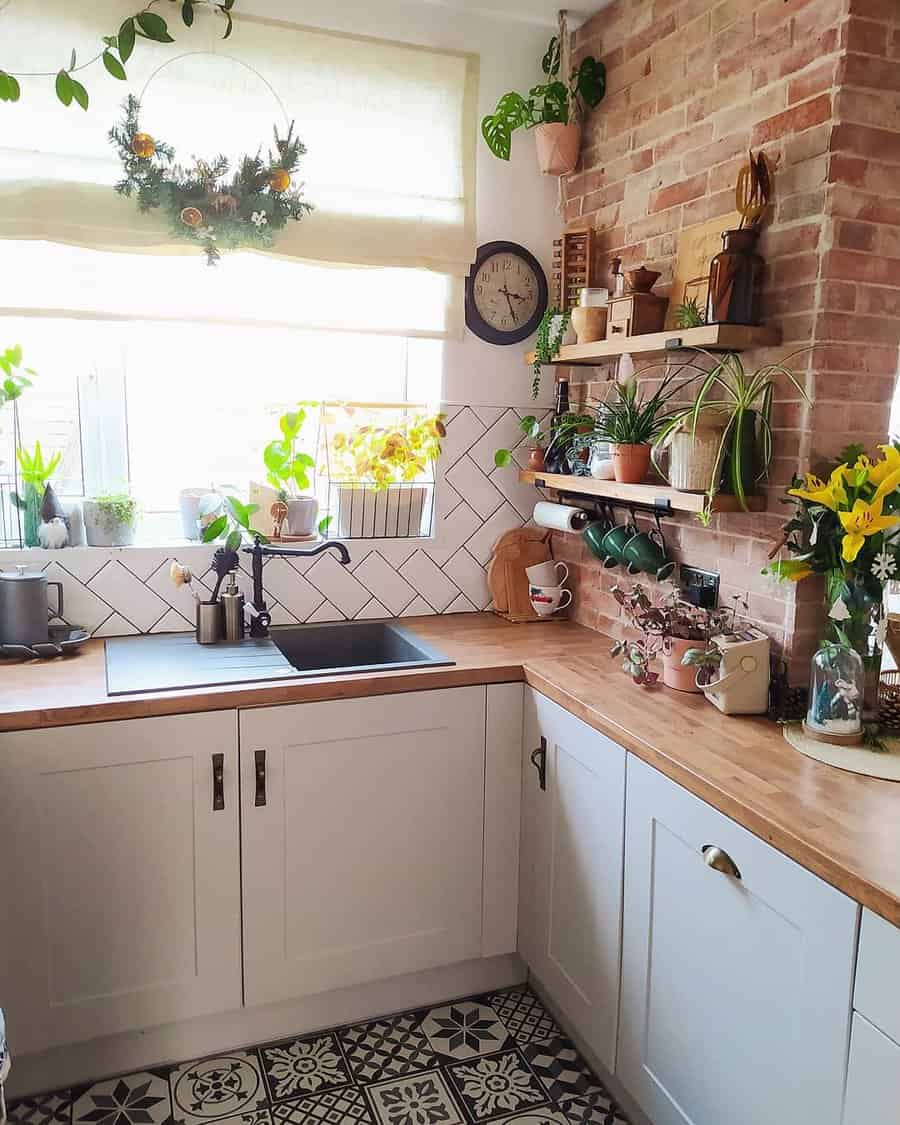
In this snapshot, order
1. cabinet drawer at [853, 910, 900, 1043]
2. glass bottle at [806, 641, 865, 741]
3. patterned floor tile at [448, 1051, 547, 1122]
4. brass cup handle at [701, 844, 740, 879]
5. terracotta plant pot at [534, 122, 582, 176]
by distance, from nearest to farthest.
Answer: cabinet drawer at [853, 910, 900, 1043]
brass cup handle at [701, 844, 740, 879]
glass bottle at [806, 641, 865, 741]
patterned floor tile at [448, 1051, 547, 1122]
terracotta plant pot at [534, 122, 582, 176]

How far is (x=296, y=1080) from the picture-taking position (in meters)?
2.03

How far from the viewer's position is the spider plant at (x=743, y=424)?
187 centimetres

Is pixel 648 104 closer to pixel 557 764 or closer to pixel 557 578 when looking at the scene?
pixel 557 578

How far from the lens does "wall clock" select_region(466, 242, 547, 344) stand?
2.64 m

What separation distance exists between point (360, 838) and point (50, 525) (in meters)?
1.11

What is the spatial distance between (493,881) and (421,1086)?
468 millimetres

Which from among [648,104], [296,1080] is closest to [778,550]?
[648,104]

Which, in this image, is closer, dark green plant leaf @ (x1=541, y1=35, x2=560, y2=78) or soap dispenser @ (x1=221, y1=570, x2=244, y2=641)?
soap dispenser @ (x1=221, y1=570, x2=244, y2=641)

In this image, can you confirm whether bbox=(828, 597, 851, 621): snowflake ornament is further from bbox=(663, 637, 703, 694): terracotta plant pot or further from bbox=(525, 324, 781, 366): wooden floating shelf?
bbox=(525, 324, 781, 366): wooden floating shelf

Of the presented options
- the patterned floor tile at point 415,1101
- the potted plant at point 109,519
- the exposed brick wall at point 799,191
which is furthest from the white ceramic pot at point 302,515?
the patterned floor tile at point 415,1101

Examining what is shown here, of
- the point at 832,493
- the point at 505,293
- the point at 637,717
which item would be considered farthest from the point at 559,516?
the point at 832,493

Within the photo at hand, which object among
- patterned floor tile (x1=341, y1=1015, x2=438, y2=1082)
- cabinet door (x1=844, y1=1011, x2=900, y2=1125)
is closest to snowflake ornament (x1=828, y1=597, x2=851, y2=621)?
cabinet door (x1=844, y1=1011, x2=900, y2=1125)

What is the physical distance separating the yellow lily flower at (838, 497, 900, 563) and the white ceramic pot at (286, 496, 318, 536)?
55.5 inches

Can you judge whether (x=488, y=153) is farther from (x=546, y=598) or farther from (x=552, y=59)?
(x=546, y=598)
